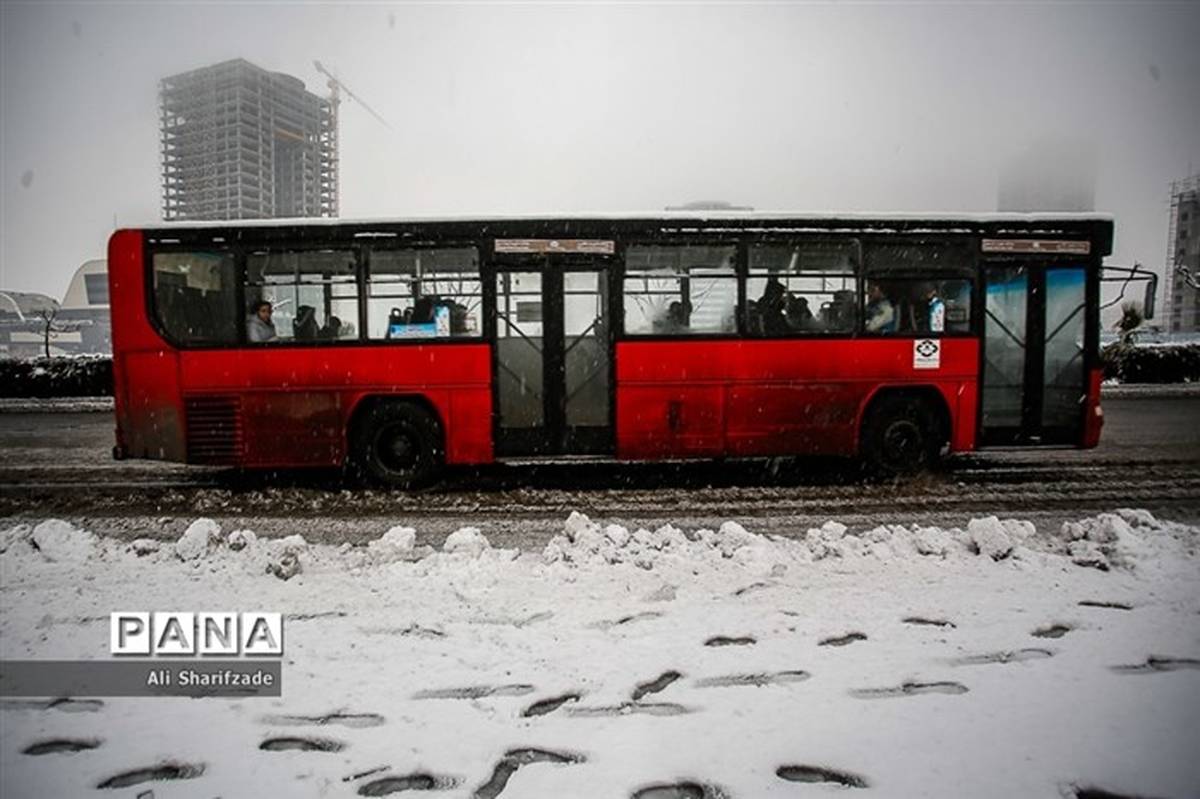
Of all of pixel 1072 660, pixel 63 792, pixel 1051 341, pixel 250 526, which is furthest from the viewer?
pixel 1051 341

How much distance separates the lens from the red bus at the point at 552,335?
7.71 meters

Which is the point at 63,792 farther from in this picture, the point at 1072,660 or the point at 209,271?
the point at 209,271

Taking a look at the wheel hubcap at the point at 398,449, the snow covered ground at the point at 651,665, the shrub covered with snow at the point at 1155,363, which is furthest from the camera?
the shrub covered with snow at the point at 1155,363

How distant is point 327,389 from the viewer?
25.4ft

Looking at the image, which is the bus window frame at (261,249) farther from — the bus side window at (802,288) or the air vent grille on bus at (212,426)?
the bus side window at (802,288)

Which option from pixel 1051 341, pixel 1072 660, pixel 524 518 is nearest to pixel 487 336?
pixel 524 518

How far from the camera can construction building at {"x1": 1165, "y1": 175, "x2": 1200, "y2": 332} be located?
445 centimetres

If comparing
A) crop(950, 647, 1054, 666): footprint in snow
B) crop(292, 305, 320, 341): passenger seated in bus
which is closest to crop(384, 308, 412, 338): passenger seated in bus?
crop(292, 305, 320, 341): passenger seated in bus

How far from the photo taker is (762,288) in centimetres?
789

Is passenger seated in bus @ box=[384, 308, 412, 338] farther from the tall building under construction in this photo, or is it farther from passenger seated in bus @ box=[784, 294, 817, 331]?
passenger seated in bus @ box=[784, 294, 817, 331]

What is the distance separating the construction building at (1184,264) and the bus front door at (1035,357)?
1852 millimetres

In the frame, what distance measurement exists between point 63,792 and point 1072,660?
4.39m

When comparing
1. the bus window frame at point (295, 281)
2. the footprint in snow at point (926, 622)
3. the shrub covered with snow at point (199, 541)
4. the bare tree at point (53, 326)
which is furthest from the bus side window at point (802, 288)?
the bare tree at point (53, 326)

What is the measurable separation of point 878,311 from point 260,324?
7388 mm
